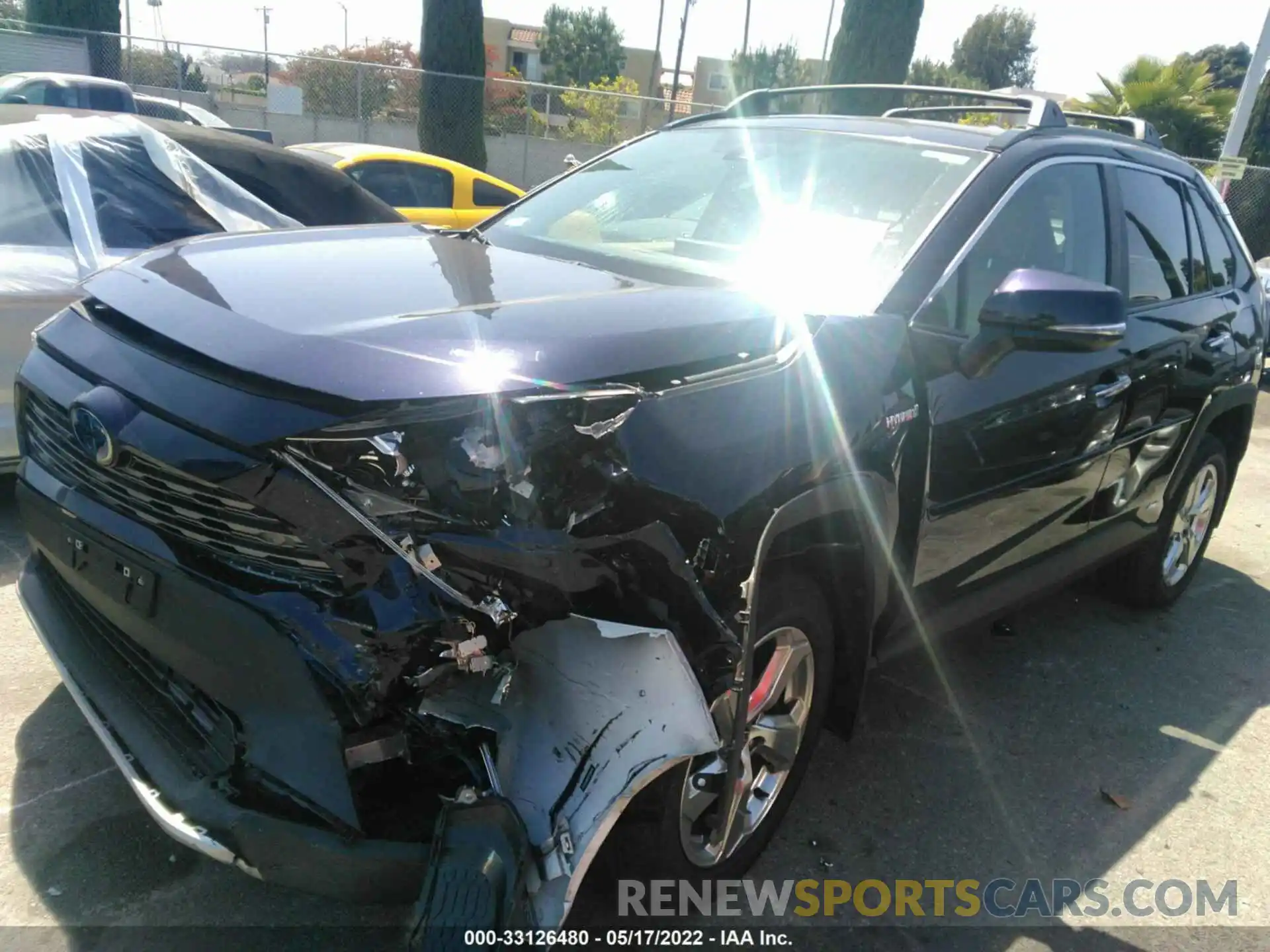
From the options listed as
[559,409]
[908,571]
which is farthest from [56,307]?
[908,571]

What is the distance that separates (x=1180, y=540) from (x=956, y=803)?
2.42 meters

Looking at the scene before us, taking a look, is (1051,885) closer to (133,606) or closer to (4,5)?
(133,606)

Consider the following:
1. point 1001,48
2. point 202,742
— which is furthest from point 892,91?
point 1001,48

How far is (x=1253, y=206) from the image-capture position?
18.4 m

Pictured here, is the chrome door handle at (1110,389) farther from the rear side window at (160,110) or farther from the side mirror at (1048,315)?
the rear side window at (160,110)

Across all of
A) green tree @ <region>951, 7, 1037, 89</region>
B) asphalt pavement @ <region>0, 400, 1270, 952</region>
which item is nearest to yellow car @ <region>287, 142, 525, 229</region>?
asphalt pavement @ <region>0, 400, 1270, 952</region>

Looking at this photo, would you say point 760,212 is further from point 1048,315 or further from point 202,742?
point 202,742

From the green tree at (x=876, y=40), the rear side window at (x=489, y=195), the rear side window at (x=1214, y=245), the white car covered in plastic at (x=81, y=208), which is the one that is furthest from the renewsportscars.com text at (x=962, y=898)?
the green tree at (x=876, y=40)

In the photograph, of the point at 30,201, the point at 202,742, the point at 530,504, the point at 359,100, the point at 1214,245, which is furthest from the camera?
the point at 359,100

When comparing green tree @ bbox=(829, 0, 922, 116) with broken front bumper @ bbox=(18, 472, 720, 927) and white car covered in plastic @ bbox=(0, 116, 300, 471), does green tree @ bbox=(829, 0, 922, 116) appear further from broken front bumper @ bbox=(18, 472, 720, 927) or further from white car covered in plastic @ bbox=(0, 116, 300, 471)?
broken front bumper @ bbox=(18, 472, 720, 927)

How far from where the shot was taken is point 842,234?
2.94m

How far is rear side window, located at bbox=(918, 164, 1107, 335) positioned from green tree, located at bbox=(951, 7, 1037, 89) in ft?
219

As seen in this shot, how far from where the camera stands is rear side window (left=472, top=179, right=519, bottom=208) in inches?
386

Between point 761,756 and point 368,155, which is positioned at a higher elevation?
point 368,155
